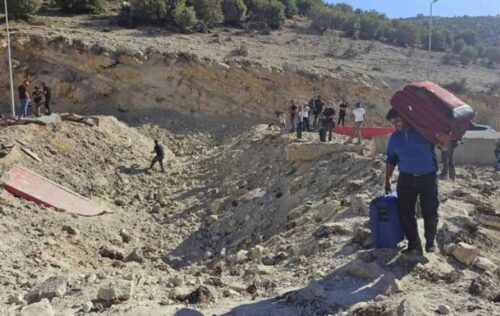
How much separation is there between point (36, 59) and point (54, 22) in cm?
515

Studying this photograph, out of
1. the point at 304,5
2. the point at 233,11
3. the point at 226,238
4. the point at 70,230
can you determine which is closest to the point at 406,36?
the point at 304,5

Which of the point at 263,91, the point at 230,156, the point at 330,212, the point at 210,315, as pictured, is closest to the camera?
the point at 210,315

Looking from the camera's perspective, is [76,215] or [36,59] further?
[36,59]

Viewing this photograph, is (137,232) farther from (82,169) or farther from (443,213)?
(443,213)

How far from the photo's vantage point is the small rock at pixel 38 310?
4902 millimetres

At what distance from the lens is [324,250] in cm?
658

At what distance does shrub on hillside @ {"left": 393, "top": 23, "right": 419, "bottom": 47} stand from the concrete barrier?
26.0 meters

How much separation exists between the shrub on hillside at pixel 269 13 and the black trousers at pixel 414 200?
30.0 metres

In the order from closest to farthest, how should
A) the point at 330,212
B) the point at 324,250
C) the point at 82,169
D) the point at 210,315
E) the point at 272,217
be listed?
1. the point at 210,315
2. the point at 324,250
3. the point at 330,212
4. the point at 272,217
5. the point at 82,169

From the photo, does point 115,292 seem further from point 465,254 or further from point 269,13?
point 269,13

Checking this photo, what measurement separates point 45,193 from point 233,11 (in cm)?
2357

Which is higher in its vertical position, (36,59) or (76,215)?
(36,59)

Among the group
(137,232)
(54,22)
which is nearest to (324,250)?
(137,232)

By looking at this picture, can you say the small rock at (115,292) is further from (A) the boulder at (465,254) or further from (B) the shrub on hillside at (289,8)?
(B) the shrub on hillside at (289,8)
